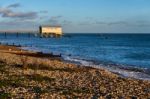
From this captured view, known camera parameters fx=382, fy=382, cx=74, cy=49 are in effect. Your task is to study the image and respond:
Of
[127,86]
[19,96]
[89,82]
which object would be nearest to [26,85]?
[19,96]

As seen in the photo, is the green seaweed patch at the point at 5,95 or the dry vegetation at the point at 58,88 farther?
the dry vegetation at the point at 58,88

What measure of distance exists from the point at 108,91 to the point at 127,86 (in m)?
3.26

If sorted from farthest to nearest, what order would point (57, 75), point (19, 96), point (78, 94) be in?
point (57, 75) → point (78, 94) → point (19, 96)

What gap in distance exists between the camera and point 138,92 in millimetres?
23438

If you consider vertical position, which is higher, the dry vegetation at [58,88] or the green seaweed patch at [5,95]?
the green seaweed patch at [5,95]

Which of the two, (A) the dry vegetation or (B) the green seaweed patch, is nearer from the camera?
(B) the green seaweed patch

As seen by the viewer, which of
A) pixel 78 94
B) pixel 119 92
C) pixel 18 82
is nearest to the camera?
pixel 78 94

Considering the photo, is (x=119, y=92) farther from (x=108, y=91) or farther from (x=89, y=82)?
(x=89, y=82)

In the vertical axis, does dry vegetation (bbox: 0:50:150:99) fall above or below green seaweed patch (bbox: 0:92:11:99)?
below

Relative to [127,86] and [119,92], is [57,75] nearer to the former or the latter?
[127,86]

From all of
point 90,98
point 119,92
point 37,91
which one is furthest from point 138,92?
point 37,91

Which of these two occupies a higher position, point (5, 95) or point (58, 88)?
point (5, 95)

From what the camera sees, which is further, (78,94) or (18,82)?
(18,82)

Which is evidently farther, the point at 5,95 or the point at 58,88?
the point at 58,88
